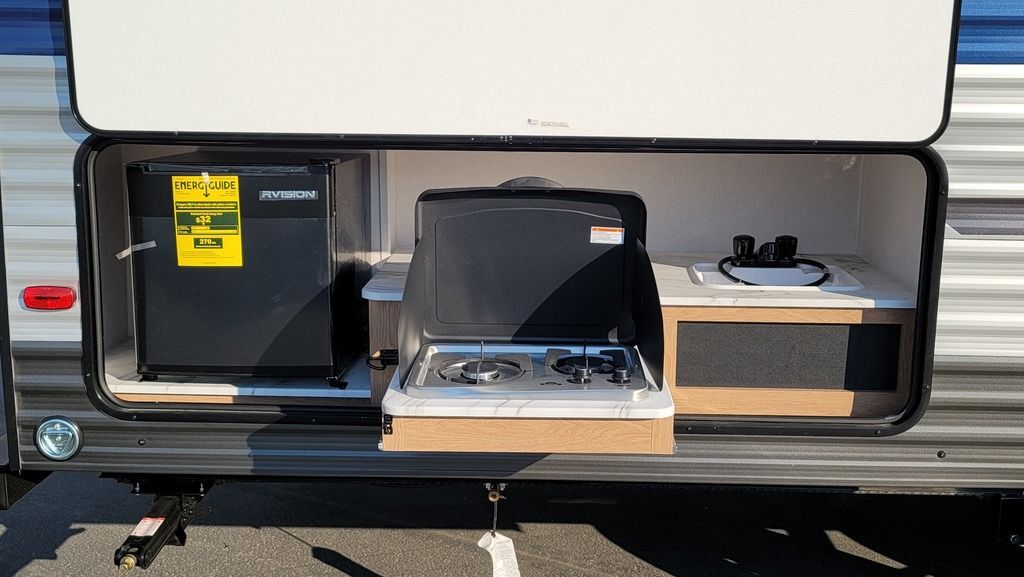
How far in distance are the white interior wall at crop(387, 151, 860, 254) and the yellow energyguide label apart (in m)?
0.90

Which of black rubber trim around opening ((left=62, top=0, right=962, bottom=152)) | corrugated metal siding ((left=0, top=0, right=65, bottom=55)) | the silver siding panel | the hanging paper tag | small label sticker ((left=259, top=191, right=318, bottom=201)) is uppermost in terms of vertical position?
corrugated metal siding ((left=0, top=0, right=65, bottom=55))

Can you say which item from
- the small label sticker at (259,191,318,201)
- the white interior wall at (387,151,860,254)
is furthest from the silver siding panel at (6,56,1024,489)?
the white interior wall at (387,151,860,254)

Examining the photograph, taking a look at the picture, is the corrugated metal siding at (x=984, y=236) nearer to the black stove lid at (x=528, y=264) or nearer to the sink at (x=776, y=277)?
the sink at (x=776, y=277)

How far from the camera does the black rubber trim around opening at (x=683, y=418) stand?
8.73 ft

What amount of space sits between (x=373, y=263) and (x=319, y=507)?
1.10 m

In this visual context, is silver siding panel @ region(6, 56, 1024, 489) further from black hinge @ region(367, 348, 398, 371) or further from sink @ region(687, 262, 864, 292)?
sink @ region(687, 262, 864, 292)

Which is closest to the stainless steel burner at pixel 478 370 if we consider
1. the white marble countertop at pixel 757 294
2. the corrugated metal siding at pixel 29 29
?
the white marble countertop at pixel 757 294

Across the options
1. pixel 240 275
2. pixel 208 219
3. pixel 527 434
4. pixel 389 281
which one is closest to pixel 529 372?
pixel 527 434

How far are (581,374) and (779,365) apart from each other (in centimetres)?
68

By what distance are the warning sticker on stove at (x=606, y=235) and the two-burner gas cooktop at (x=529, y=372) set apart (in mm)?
308

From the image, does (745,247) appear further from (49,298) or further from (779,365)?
(49,298)

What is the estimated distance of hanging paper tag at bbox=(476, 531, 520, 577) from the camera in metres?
2.80

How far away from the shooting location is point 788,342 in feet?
9.61

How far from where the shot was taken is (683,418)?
9.41 feet
